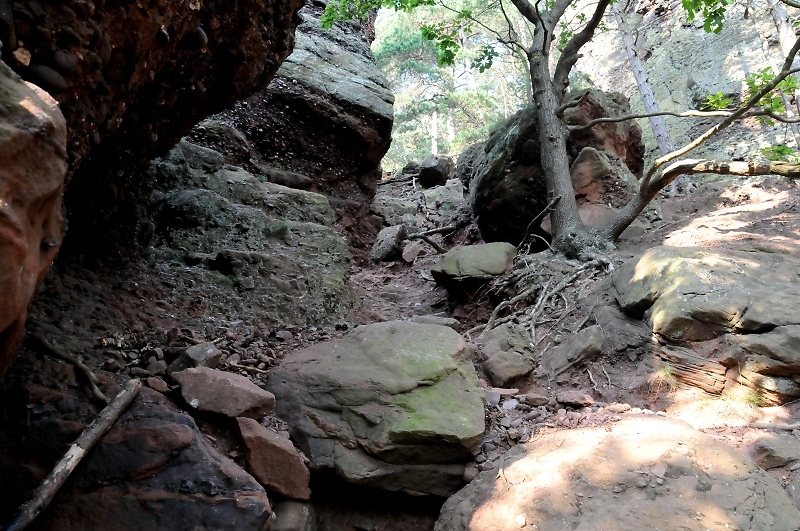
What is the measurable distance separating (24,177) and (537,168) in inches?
302

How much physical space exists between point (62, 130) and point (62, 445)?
1703 millimetres

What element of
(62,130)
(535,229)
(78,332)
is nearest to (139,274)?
(78,332)

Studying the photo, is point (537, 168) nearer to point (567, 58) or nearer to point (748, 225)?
point (567, 58)

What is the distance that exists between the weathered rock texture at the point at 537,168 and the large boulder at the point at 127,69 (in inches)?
183

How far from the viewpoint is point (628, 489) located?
2703mm

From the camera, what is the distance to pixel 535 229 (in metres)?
7.84

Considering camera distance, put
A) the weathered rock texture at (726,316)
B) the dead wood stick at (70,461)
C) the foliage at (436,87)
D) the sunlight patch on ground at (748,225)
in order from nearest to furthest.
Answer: the dead wood stick at (70,461) → the weathered rock texture at (726,316) → the sunlight patch on ground at (748,225) → the foliage at (436,87)

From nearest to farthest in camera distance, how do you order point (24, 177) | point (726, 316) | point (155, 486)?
point (24, 177)
point (155, 486)
point (726, 316)

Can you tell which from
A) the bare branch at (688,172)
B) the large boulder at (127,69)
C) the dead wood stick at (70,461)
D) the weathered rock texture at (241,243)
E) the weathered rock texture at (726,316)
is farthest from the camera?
the bare branch at (688,172)

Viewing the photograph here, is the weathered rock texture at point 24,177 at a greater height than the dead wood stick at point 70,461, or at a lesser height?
greater

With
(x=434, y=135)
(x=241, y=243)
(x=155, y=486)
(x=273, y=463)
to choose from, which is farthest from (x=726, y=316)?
(x=434, y=135)

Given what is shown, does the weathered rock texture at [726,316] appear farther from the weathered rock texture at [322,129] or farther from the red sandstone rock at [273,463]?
the weathered rock texture at [322,129]

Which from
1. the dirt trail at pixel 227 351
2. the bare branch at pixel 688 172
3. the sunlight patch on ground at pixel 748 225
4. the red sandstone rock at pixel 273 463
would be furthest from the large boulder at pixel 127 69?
the sunlight patch on ground at pixel 748 225

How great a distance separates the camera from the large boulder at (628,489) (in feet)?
8.29
